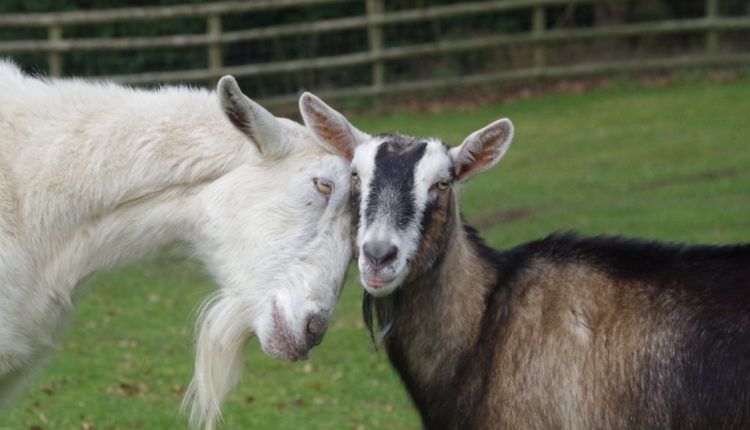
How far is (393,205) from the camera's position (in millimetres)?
4688

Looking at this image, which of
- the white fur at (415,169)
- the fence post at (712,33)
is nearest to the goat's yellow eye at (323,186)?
the white fur at (415,169)

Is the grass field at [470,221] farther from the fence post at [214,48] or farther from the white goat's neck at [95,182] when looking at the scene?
the fence post at [214,48]

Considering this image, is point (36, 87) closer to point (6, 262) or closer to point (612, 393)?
point (6, 262)

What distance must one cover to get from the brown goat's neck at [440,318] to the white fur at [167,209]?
0.38 m

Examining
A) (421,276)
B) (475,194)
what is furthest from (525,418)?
(475,194)

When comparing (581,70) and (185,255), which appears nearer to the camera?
(185,255)

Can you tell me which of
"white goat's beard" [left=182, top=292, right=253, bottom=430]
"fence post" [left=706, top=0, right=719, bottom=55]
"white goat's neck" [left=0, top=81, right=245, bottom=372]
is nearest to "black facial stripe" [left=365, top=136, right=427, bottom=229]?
"white goat's neck" [left=0, top=81, right=245, bottom=372]

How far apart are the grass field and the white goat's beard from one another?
372mm

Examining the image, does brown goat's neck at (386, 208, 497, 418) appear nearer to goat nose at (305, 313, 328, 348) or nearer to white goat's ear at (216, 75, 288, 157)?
goat nose at (305, 313, 328, 348)

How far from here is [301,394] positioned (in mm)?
7836

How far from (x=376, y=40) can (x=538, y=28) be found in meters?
2.61

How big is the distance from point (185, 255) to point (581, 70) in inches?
577

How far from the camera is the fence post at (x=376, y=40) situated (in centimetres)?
1881

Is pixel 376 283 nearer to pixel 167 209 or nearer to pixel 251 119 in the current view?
pixel 251 119
